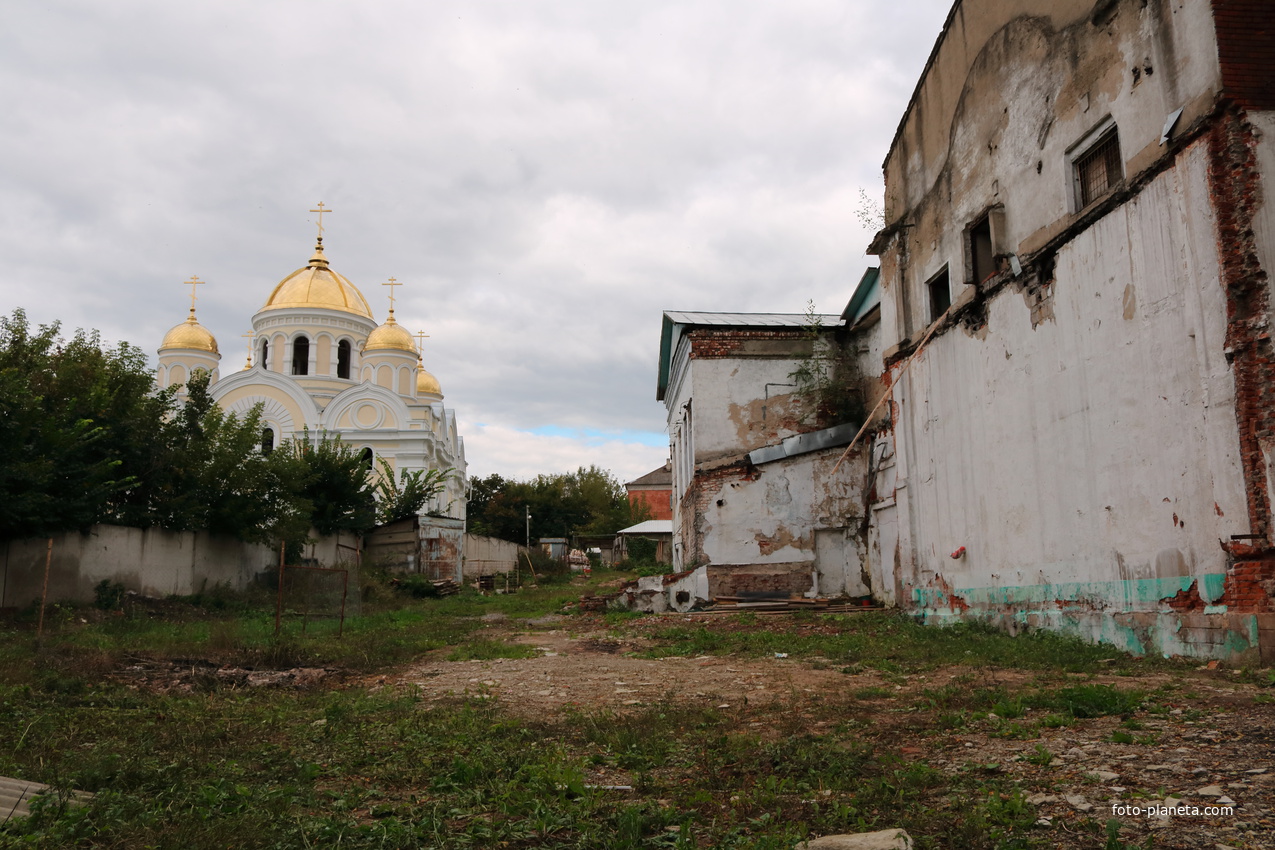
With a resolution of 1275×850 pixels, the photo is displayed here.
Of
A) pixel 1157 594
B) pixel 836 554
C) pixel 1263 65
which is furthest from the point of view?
pixel 836 554

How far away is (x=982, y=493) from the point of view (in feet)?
39.0

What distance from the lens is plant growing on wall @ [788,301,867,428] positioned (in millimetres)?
19219

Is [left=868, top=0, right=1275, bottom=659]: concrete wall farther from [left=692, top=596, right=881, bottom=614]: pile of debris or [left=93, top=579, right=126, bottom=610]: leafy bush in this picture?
[left=93, top=579, right=126, bottom=610]: leafy bush

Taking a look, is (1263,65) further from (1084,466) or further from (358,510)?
(358,510)

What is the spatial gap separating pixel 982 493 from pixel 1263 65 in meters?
5.89

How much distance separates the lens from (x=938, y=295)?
14.0 m

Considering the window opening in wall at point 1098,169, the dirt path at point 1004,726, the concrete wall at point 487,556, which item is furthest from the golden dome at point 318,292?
the window opening in wall at point 1098,169

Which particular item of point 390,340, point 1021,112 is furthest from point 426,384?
point 1021,112

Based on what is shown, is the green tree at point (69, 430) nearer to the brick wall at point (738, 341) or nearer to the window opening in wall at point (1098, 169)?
the brick wall at point (738, 341)

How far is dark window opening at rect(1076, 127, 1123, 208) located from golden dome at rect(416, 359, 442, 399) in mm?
43146

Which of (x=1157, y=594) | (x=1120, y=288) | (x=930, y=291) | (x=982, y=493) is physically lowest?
(x=1157, y=594)

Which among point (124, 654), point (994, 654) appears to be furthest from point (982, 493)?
point (124, 654)

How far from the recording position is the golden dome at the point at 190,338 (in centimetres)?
4369

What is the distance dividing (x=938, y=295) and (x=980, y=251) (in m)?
1.51
